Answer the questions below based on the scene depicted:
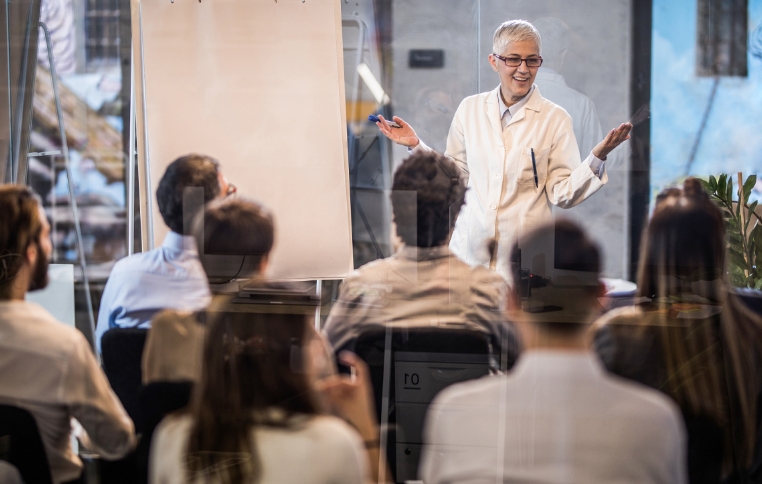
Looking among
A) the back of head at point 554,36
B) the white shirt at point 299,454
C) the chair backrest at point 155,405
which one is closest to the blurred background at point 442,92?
the back of head at point 554,36

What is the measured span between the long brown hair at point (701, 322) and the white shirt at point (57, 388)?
4.86 feet

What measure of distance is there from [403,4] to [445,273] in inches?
29.6

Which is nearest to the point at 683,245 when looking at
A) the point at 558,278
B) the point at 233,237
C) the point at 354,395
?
the point at 558,278

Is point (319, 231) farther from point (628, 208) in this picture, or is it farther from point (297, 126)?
point (628, 208)

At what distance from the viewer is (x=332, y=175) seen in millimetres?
1860

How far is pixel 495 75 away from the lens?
178 centimetres

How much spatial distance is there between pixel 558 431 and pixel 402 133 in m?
0.88

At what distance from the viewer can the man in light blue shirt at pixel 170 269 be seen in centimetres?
188

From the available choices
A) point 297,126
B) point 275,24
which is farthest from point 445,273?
point 275,24

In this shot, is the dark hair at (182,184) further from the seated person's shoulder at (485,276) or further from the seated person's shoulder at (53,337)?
the seated person's shoulder at (485,276)

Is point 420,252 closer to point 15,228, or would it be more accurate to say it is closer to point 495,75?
point 495,75

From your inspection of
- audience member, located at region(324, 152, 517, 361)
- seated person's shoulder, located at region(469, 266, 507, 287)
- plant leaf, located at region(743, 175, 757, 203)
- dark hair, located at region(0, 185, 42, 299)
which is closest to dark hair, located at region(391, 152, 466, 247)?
audience member, located at region(324, 152, 517, 361)

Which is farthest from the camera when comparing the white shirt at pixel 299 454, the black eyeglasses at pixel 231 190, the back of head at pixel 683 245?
the black eyeglasses at pixel 231 190

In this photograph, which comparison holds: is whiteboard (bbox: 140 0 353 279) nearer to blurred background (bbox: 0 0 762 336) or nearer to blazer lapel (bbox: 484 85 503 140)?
blurred background (bbox: 0 0 762 336)
